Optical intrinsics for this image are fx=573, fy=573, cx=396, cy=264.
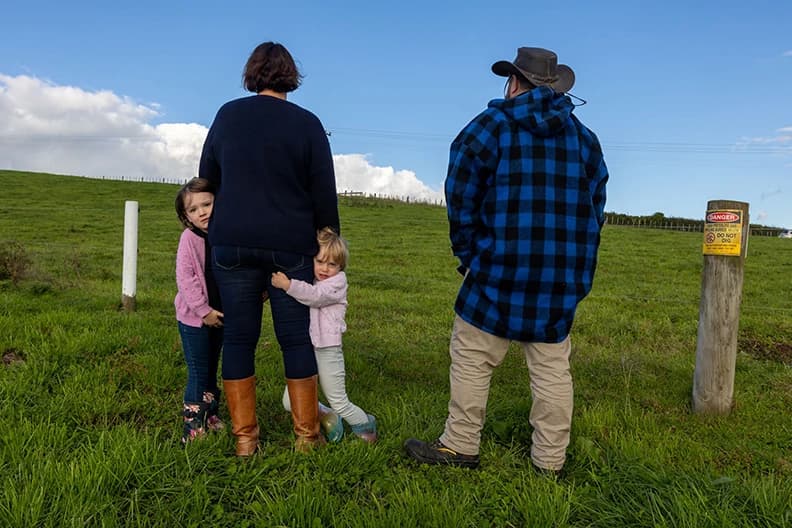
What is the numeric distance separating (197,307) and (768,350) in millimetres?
6793

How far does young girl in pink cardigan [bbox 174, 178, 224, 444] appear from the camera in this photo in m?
3.39

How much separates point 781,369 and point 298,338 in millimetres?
5484

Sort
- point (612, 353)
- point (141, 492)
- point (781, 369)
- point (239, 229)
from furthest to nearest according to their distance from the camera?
point (612, 353) → point (781, 369) → point (239, 229) → point (141, 492)

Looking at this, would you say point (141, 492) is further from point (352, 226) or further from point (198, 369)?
point (352, 226)

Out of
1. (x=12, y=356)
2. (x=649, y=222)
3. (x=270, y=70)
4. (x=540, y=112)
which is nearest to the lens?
(x=540, y=112)

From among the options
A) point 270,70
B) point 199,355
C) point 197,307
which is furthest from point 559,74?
point 199,355

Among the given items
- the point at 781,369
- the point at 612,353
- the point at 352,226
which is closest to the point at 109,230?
the point at 352,226

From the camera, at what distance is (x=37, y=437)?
3320mm

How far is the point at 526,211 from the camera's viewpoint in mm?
3037

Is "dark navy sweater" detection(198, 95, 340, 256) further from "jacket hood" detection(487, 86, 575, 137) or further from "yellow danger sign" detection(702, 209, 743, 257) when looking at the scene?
"yellow danger sign" detection(702, 209, 743, 257)

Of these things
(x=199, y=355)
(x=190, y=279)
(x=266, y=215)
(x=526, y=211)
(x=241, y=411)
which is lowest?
(x=241, y=411)

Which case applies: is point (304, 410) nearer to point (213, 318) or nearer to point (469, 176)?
point (213, 318)

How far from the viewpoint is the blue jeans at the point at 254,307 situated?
10.2 feet


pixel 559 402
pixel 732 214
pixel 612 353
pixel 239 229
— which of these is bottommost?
pixel 612 353
